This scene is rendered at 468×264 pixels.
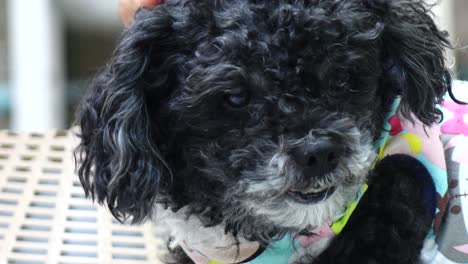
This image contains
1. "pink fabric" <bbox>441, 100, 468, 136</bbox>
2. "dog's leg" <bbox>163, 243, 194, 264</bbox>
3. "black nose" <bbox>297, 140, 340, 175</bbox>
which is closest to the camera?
"black nose" <bbox>297, 140, 340, 175</bbox>

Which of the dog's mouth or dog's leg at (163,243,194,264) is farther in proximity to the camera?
dog's leg at (163,243,194,264)

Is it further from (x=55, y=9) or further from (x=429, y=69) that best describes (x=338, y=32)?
(x=55, y=9)

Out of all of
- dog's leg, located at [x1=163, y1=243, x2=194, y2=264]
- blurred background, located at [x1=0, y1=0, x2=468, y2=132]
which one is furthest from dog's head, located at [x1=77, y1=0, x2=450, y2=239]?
blurred background, located at [x1=0, y1=0, x2=468, y2=132]

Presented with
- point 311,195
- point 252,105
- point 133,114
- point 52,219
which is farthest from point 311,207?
point 52,219

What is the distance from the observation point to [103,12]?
247 cm

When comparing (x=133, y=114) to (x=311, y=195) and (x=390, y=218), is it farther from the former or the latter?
(x=390, y=218)

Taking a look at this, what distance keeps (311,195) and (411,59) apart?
0.27m

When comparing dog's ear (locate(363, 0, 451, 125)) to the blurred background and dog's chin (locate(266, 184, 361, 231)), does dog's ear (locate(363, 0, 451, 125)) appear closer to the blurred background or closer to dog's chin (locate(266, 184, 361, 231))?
dog's chin (locate(266, 184, 361, 231))

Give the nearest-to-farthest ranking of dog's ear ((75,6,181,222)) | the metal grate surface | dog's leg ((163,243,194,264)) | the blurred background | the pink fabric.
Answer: dog's ear ((75,6,181,222)), the pink fabric, dog's leg ((163,243,194,264)), the metal grate surface, the blurred background

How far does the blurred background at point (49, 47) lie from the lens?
2.22m

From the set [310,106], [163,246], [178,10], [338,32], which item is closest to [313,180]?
[310,106]

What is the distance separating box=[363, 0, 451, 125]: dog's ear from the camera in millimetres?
1080

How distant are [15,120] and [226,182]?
1.45m

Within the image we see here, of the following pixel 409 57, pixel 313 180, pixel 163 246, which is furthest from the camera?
pixel 163 246
